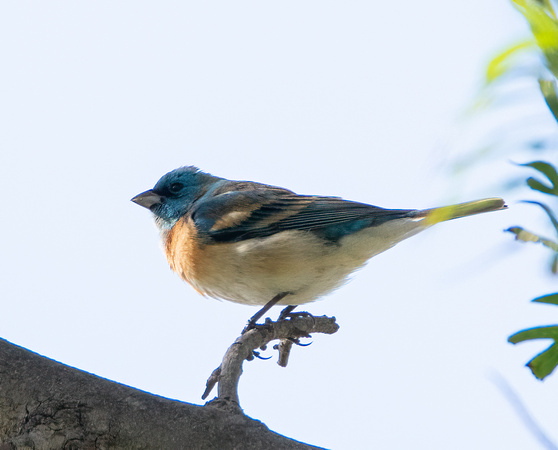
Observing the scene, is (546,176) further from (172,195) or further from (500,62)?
(172,195)

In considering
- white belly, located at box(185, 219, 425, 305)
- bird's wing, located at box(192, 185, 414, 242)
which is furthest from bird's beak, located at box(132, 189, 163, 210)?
white belly, located at box(185, 219, 425, 305)

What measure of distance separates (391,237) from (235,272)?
4.47 feet

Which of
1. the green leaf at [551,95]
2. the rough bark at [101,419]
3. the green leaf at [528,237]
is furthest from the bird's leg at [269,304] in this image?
the green leaf at [551,95]

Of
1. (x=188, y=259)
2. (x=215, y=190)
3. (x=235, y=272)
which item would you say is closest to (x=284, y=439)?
(x=235, y=272)

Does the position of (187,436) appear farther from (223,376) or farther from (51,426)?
(223,376)

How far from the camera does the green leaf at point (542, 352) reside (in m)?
1.59

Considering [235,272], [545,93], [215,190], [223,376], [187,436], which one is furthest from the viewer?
[215,190]

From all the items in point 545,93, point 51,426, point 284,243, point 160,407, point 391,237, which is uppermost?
point 391,237

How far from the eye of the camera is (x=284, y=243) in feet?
17.4

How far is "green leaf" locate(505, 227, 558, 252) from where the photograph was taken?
56.2 inches

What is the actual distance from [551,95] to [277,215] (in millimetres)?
4456

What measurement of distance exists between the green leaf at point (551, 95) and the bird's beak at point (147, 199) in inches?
220

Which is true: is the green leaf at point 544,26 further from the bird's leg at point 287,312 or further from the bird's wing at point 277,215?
the bird's wing at point 277,215

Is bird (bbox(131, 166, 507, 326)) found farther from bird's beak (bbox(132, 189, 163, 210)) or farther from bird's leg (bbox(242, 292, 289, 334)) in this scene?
bird's beak (bbox(132, 189, 163, 210))
